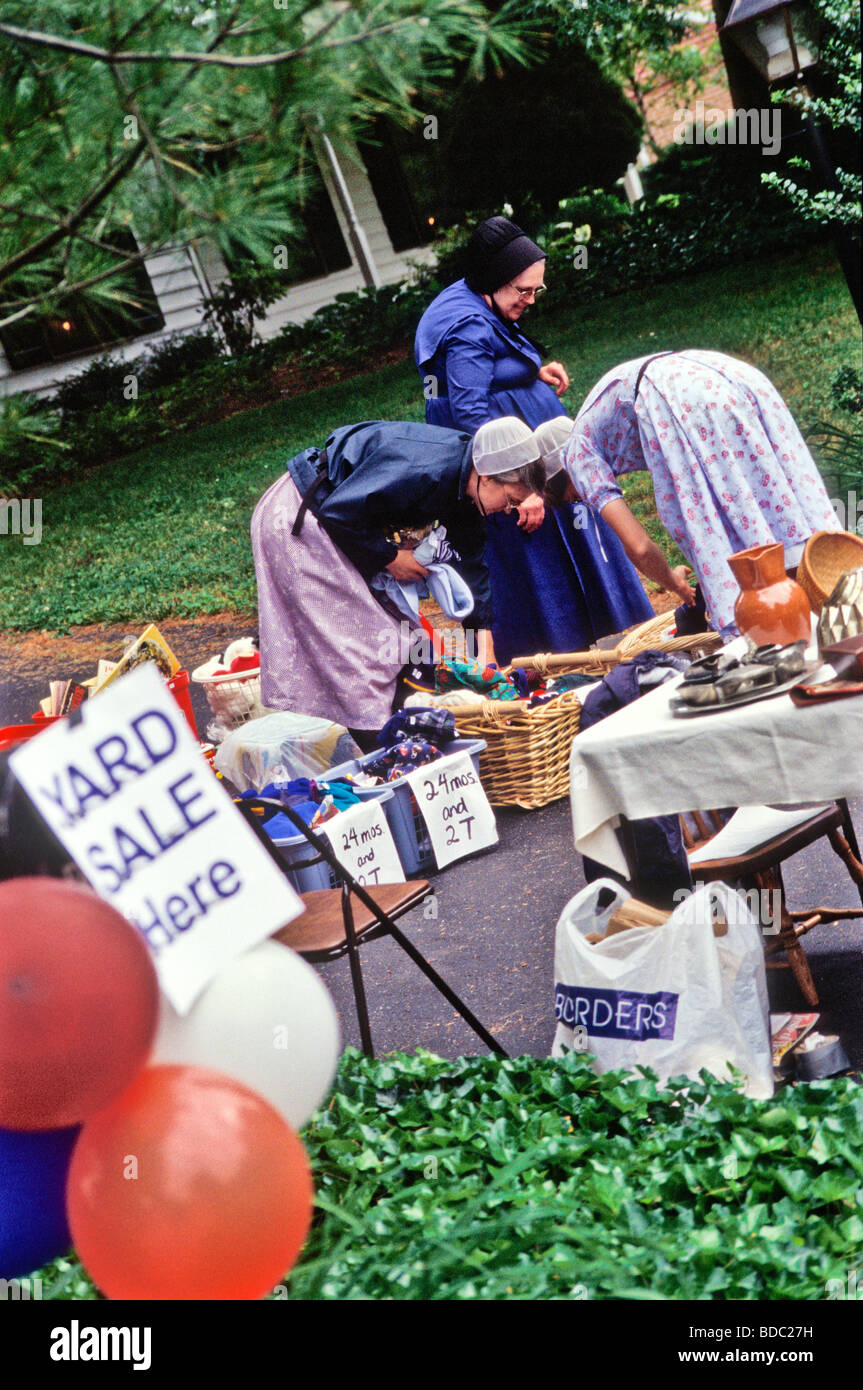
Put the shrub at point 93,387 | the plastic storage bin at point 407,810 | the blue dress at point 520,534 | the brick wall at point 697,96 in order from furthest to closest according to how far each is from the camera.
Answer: the brick wall at point 697,96 → the shrub at point 93,387 → the blue dress at point 520,534 → the plastic storage bin at point 407,810

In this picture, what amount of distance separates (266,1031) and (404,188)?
13.6m

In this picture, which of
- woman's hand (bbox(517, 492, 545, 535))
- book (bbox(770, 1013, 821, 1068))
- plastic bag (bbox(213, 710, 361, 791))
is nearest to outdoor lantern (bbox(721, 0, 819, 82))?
woman's hand (bbox(517, 492, 545, 535))

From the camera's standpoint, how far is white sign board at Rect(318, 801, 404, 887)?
409 cm

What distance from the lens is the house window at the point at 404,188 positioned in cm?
1320

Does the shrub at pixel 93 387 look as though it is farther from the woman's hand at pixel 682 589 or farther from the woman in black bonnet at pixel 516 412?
the woman's hand at pixel 682 589

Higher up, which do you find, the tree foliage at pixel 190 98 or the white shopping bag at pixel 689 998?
the tree foliage at pixel 190 98

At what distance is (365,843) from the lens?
13.9ft

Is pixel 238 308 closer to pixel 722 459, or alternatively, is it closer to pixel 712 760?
pixel 722 459

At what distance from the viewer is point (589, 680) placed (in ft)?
16.1

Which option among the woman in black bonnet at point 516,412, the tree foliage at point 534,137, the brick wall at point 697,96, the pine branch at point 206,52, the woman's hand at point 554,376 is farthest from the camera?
the brick wall at point 697,96

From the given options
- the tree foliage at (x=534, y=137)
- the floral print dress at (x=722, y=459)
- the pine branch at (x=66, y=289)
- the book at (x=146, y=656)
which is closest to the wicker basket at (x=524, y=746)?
the book at (x=146, y=656)

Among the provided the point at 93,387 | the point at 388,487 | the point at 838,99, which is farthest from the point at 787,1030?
the point at 93,387

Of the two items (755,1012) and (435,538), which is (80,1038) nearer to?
(755,1012)

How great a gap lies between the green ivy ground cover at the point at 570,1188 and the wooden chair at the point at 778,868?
602 millimetres
